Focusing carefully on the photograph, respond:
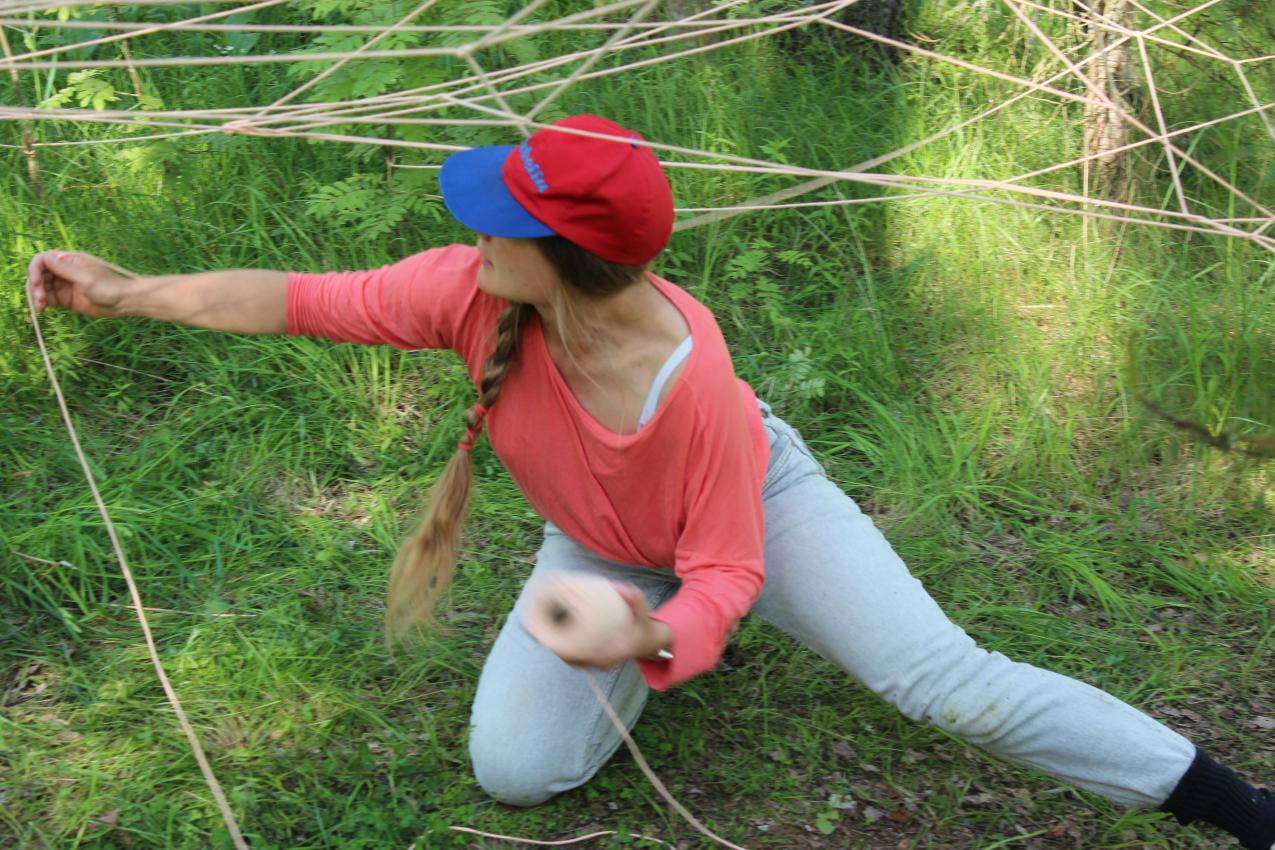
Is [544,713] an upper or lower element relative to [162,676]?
lower

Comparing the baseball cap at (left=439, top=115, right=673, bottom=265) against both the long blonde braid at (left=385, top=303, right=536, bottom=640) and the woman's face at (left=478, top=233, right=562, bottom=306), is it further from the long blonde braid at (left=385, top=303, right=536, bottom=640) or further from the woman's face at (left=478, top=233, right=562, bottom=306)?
the long blonde braid at (left=385, top=303, right=536, bottom=640)

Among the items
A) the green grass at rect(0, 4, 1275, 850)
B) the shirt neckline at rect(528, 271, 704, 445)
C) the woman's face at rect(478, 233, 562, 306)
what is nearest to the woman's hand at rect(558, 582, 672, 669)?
the shirt neckline at rect(528, 271, 704, 445)

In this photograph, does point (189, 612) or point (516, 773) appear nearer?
point (516, 773)

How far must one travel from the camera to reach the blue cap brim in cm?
188

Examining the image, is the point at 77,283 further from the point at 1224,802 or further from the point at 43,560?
the point at 1224,802

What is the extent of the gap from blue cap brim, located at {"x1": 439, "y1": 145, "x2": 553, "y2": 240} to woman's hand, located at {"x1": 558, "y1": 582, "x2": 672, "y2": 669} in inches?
21.6

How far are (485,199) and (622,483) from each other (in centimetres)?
54

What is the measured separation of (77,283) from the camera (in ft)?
6.95

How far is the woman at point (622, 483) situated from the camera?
1.92 m

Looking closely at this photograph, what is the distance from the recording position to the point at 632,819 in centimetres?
240

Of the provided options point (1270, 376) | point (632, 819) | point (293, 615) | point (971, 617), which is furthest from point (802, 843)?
point (1270, 376)

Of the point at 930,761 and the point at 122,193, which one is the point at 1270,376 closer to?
the point at 930,761

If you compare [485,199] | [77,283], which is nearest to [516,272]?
[485,199]

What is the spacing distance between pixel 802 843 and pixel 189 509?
158cm
